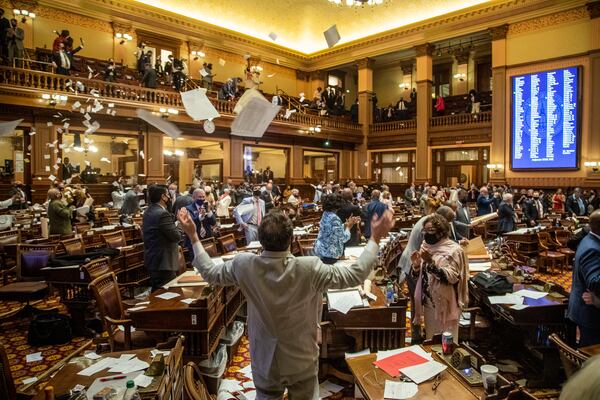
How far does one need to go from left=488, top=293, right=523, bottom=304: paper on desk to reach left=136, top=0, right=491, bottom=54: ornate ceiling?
1610 centimetres

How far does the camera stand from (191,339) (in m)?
3.21

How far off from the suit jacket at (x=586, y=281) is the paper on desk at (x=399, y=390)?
5.47ft

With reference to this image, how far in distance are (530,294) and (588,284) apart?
97 centimetres

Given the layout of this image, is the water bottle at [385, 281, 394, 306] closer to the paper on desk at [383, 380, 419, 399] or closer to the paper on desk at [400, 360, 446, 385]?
the paper on desk at [400, 360, 446, 385]

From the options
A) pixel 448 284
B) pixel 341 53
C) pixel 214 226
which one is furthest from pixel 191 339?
pixel 341 53

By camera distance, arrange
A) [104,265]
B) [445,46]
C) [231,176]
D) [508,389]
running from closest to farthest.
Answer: [508,389] < [104,265] < [231,176] < [445,46]

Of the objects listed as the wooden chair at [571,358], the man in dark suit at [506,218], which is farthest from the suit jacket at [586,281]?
the man in dark suit at [506,218]

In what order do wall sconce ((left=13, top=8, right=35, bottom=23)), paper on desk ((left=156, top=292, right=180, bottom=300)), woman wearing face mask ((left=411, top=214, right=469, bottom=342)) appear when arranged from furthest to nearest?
wall sconce ((left=13, top=8, right=35, bottom=23))
paper on desk ((left=156, top=292, right=180, bottom=300))
woman wearing face mask ((left=411, top=214, right=469, bottom=342))

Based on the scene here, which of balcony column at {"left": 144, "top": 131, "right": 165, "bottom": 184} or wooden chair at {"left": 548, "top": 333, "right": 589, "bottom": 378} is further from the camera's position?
balcony column at {"left": 144, "top": 131, "right": 165, "bottom": 184}

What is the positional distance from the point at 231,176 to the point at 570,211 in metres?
11.8

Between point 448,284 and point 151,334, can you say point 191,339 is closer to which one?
point 151,334

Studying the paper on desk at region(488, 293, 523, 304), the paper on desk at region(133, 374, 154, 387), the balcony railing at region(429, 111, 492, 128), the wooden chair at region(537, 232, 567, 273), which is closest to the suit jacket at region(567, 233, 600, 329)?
the paper on desk at region(488, 293, 523, 304)

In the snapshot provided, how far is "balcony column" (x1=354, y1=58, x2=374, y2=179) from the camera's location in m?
20.0

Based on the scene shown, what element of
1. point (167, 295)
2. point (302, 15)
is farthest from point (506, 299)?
point (302, 15)
